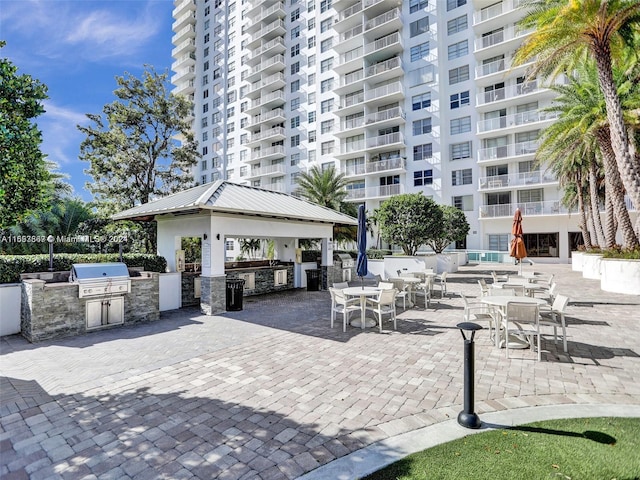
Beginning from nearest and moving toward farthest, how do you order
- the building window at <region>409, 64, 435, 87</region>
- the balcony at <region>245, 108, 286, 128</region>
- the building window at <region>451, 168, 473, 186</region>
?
1. the building window at <region>451, 168, 473, 186</region>
2. the building window at <region>409, 64, 435, 87</region>
3. the balcony at <region>245, 108, 286, 128</region>

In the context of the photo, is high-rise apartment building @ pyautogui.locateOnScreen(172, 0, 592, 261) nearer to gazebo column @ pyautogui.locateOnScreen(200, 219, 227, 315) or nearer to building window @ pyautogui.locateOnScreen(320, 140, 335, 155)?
building window @ pyautogui.locateOnScreen(320, 140, 335, 155)

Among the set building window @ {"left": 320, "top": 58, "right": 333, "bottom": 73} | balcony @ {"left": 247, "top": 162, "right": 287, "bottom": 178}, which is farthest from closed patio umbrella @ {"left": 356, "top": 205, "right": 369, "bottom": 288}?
building window @ {"left": 320, "top": 58, "right": 333, "bottom": 73}

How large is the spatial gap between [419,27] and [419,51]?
2491 millimetres

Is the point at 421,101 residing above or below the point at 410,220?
above

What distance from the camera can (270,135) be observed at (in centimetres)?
4369

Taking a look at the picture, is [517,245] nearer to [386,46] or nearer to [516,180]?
[516,180]

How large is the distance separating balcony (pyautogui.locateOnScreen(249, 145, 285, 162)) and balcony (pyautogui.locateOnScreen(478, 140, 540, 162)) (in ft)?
79.4

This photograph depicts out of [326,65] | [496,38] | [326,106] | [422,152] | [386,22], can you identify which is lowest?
[422,152]

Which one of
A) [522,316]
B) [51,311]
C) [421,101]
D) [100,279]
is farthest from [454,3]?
[51,311]

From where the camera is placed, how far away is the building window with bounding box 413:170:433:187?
33188mm

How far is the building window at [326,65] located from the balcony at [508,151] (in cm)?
2039

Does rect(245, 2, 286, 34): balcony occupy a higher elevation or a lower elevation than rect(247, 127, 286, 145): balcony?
higher

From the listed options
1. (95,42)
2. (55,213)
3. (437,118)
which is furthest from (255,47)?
(95,42)

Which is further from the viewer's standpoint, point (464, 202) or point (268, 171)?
point (268, 171)
